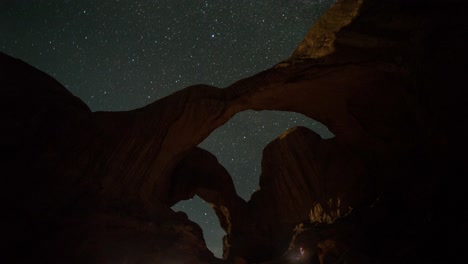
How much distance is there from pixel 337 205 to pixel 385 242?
5361mm

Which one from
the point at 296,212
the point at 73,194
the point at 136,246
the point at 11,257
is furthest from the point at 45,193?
the point at 296,212

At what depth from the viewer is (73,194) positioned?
33.3ft

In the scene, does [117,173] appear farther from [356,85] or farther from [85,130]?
[356,85]

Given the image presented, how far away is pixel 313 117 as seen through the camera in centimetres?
1638

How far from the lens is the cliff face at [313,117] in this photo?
974 centimetres

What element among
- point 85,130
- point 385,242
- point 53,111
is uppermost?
point 53,111

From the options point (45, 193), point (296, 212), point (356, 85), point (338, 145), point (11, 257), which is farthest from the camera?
point (296, 212)

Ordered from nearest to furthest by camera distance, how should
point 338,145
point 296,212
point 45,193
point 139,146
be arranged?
point 45,193 → point 139,146 → point 338,145 → point 296,212

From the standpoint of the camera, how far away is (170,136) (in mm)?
13062

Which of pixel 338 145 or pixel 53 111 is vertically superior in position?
pixel 53 111

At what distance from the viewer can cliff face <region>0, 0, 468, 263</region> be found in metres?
9.74

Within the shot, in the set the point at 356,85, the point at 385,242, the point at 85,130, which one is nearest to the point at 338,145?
the point at 356,85

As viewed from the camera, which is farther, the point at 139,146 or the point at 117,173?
the point at 139,146

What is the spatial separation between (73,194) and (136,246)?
9.15 ft
